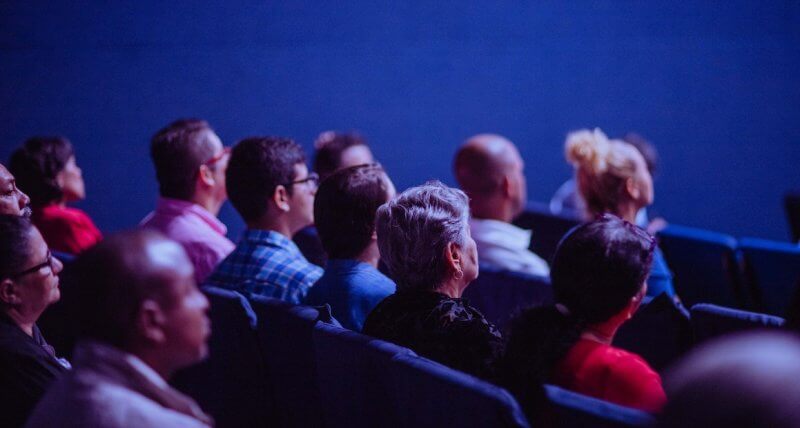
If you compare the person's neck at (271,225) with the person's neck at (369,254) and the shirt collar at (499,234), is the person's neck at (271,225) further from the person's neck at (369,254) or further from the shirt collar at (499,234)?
the shirt collar at (499,234)

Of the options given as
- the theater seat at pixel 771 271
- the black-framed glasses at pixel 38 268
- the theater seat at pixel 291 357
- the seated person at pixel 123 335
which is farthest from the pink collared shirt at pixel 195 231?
the theater seat at pixel 771 271

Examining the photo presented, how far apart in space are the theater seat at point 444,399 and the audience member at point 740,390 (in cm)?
76

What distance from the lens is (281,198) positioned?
3461mm

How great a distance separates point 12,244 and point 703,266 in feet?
10.1

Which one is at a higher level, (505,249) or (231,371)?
(505,249)

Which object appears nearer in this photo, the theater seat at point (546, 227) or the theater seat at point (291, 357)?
the theater seat at point (291, 357)

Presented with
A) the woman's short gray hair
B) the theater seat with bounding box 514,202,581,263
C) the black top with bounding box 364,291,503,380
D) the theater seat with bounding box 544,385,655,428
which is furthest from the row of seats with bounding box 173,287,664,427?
the theater seat with bounding box 514,202,581,263

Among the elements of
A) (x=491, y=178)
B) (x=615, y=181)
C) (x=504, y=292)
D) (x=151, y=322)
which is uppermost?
(x=615, y=181)

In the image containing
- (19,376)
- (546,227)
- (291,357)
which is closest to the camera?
(19,376)

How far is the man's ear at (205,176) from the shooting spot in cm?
393

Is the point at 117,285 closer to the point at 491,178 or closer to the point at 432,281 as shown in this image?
the point at 432,281

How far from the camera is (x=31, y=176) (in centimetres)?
429

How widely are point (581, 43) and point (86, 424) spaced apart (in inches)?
249

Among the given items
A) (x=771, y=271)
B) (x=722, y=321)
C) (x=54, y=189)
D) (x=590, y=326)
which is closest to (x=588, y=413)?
(x=590, y=326)
